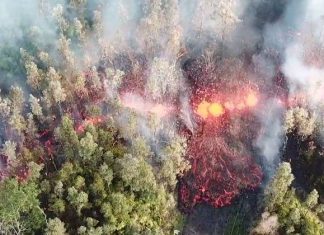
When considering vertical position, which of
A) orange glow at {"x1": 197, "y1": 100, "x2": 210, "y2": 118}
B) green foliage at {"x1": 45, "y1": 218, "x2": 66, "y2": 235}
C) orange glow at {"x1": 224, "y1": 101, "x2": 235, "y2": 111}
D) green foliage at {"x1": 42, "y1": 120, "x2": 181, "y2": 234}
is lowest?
green foliage at {"x1": 45, "y1": 218, "x2": 66, "y2": 235}

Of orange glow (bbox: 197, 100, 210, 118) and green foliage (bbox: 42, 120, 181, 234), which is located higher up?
orange glow (bbox: 197, 100, 210, 118)

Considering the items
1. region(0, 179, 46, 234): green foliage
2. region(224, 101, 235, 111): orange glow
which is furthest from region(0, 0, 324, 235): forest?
region(224, 101, 235, 111): orange glow

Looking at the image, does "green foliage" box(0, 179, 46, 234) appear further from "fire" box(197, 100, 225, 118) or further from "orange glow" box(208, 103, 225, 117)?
"orange glow" box(208, 103, 225, 117)

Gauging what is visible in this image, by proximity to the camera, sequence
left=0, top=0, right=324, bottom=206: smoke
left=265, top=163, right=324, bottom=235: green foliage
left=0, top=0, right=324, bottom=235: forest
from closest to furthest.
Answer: left=0, top=0, right=324, bottom=235: forest → left=265, top=163, right=324, bottom=235: green foliage → left=0, top=0, right=324, bottom=206: smoke

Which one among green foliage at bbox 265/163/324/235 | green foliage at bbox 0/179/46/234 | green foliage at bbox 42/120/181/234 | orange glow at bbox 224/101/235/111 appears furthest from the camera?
orange glow at bbox 224/101/235/111

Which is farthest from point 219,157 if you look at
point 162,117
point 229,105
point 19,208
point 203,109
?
point 19,208

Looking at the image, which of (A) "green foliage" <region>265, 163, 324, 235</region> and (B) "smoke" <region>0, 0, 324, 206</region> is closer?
(A) "green foliage" <region>265, 163, 324, 235</region>
